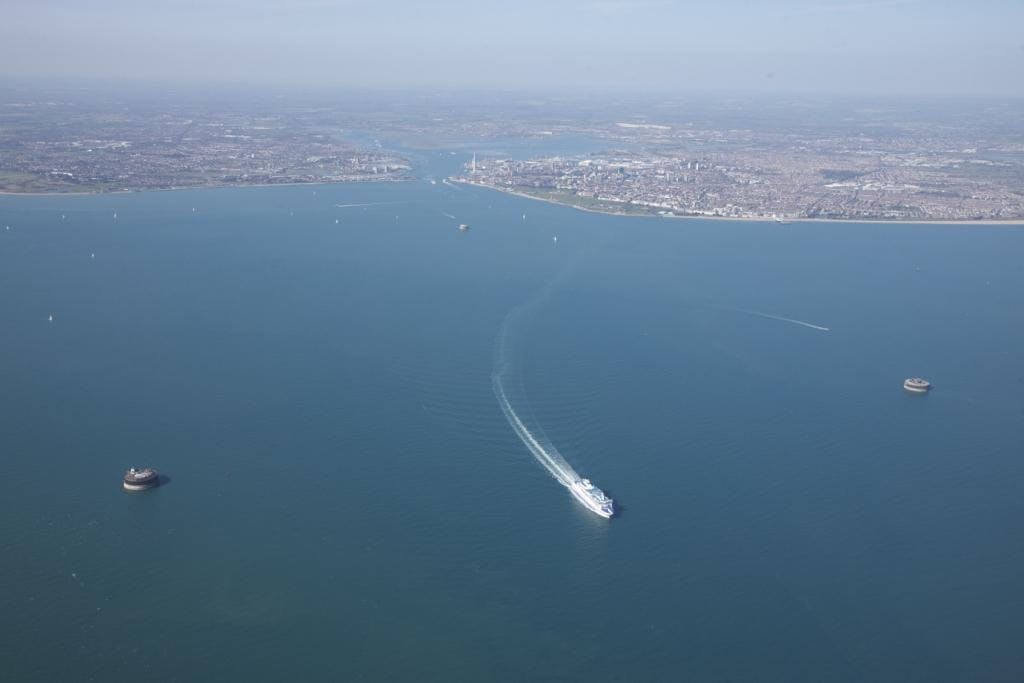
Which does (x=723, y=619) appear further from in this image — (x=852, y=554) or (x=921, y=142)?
(x=921, y=142)

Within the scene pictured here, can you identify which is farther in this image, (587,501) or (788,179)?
(788,179)

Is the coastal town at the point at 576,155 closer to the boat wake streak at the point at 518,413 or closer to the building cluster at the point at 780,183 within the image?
the building cluster at the point at 780,183

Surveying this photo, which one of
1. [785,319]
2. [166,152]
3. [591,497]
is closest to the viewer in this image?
[591,497]

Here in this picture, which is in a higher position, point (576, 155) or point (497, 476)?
point (576, 155)

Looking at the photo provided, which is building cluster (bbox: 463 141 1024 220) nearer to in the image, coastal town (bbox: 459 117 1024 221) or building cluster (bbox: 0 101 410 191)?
coastal town (bbox: 459 117 1024 221)

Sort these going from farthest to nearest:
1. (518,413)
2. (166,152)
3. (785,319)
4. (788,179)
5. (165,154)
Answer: (166,152), (165,154), (788,179), (785,319), (518,413)

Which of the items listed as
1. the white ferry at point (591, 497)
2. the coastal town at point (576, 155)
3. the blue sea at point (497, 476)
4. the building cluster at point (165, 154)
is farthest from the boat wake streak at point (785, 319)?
the building cluster at point (165, 154)

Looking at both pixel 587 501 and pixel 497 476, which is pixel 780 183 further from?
pixel 587 501

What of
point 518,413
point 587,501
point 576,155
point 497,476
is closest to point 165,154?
point 576,155

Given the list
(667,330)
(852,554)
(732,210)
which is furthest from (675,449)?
(732,210)
